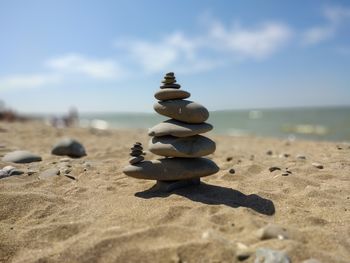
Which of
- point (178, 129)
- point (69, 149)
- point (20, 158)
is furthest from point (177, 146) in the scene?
point (69, 149)

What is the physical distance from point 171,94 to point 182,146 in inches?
30.8

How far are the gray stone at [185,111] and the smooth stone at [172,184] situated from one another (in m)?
0.88

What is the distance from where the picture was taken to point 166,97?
16.9 ft

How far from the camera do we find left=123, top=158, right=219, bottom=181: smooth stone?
4934mm

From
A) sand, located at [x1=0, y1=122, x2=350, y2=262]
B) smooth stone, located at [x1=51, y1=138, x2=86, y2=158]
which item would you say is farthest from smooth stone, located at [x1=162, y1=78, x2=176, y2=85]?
smooth stone, located at [x1=51, y1=138, x2=86, y2=158]

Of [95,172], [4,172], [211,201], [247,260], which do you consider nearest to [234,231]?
[247,260]

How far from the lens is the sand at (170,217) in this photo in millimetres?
3299

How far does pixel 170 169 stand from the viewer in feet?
16.2

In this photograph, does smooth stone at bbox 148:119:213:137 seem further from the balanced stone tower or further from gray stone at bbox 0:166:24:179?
gray stone at bbox 0:166:24:179

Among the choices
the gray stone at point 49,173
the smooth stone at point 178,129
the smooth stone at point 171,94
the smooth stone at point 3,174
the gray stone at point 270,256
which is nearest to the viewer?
the gray stone at point 270,256

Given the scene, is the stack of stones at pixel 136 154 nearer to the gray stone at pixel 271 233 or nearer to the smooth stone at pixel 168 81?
the smooth stone at pixel 168 81

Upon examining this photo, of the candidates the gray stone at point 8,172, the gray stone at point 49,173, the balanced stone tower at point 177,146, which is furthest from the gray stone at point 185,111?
the gray stone at point 8,172

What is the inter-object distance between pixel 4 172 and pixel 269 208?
166 inches

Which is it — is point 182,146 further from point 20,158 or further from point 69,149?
point 69,149
